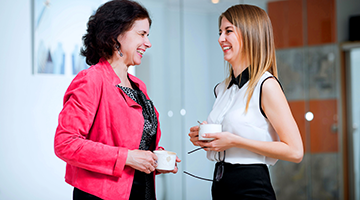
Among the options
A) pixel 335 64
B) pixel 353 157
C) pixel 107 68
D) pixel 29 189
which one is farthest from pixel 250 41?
pixel 353 157

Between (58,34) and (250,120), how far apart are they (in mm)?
1810

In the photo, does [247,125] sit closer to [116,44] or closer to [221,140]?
[221,140]

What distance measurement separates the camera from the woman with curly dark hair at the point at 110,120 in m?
1.16

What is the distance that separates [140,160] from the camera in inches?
48.1

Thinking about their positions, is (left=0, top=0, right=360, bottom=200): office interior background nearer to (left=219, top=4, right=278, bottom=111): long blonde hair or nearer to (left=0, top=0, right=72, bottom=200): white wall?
(left=0, top=0, right=72, bottom=200): white wall

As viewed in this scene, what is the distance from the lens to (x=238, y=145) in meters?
1.27

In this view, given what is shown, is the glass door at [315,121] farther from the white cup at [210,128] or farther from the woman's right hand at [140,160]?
the woman's right hand at [140,160]

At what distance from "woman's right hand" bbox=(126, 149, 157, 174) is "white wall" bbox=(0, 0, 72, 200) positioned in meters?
1.42

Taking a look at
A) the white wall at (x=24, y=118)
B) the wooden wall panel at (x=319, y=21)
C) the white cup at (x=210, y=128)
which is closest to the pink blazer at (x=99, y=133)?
the white cup at (x=210, y=128)

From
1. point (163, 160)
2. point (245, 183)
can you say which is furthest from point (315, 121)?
point (163, 160)

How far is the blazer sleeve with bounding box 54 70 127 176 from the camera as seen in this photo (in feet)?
3.76

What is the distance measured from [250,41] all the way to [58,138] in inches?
35.5

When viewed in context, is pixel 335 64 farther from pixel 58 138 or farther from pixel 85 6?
pixel 58 138

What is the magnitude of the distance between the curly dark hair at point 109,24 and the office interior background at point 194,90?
3.80ft
